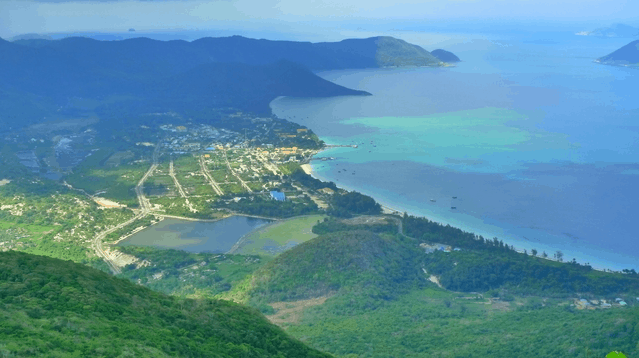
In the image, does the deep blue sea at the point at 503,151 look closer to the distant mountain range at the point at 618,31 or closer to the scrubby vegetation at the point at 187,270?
the scrubby vegetation at the point at 187,270

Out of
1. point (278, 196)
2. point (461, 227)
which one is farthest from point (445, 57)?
point (461, 227)

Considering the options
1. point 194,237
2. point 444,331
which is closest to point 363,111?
point 194,237

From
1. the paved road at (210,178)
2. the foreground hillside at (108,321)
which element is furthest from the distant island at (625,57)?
the foreground hillside at (108,321)

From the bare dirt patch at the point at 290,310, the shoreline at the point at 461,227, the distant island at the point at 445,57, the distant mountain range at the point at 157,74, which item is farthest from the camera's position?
the distant island at the point at 445,57

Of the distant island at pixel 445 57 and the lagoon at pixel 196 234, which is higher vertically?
the distant island at pixel 445 57

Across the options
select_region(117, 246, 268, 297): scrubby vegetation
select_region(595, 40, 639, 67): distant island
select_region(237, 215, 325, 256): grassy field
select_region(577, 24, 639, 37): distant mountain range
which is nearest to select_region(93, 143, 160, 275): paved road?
select_region(117, 246, 268, 297): scrubby vegetation

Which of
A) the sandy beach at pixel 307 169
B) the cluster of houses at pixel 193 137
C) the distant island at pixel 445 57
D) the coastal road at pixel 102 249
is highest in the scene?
the distant island at pixel 445 57

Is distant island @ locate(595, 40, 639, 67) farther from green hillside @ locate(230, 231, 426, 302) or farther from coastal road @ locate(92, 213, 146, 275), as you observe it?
coastal road @ locate(92, 213, 146, 275)
